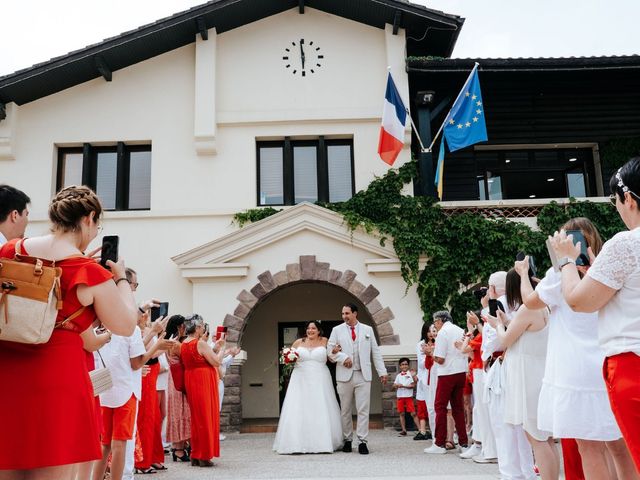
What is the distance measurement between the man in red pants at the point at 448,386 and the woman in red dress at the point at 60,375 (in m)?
7.09

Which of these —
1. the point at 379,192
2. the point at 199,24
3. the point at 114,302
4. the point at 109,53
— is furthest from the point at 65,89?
the point at 114,302

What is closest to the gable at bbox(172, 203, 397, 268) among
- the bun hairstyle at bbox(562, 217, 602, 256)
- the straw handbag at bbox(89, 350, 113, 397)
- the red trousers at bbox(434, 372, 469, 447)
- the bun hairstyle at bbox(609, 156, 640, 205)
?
the red trousers at bbox(434, 372, 469, 447)

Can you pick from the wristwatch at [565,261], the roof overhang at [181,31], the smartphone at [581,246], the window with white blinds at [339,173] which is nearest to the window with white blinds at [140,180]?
the roof overhang at [181,31]

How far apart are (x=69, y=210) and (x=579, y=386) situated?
10.6 ft

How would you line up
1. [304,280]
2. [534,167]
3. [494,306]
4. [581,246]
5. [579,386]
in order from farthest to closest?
[534,167], [304,280], [494,306], [579,386], [581,246]

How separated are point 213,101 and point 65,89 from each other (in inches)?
145

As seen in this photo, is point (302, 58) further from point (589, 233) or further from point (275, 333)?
point (589, 233)

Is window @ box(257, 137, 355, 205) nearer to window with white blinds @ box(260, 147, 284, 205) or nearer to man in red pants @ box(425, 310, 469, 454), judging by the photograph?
window with white blinds @ box(260, 147, 284, 205)

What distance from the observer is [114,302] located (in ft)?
10.6

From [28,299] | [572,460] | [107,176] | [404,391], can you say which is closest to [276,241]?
[404,391]

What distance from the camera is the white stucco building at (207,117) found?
1482 cm

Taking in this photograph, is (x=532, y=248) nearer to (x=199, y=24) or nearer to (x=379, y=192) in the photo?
A: (x=379, y=192)

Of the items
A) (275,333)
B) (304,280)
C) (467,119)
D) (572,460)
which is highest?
(467,119)

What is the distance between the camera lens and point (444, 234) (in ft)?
46.3
